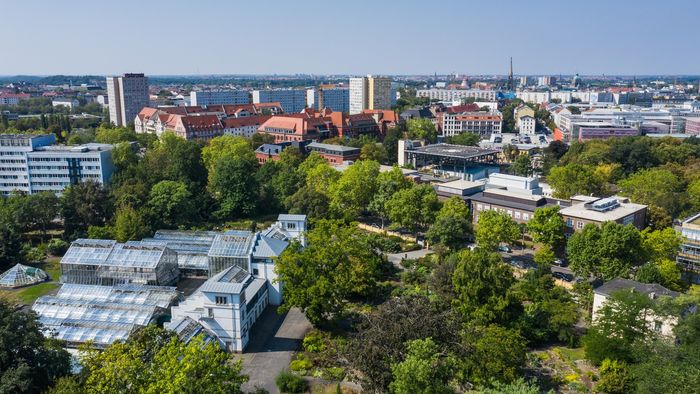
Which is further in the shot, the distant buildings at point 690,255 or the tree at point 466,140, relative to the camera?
the tree at point 466,140

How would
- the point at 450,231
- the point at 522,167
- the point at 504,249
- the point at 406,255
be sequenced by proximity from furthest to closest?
the point at 522,167 → the point at 504,249 → the point at 406,255 → the point at 450,231

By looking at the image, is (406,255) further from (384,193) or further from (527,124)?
(527,124)

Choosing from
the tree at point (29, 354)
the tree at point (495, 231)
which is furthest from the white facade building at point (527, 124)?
the tree at point (29, 354)

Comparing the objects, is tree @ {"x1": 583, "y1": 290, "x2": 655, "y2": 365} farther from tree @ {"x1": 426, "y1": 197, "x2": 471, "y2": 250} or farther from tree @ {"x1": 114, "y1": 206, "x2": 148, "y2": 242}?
tree @ {"x1": 114, "y1": 206, "x2": 148, "y2": 242}

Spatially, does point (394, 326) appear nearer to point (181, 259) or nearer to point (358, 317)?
point (358, 317)

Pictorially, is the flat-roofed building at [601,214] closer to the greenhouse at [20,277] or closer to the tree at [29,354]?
the tree at [29,354]

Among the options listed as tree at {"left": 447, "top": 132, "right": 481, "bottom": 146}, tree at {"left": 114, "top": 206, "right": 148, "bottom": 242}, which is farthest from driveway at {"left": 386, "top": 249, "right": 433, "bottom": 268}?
tree at {"left": 447, "top": 132, "right": 481, "bottom": 146}

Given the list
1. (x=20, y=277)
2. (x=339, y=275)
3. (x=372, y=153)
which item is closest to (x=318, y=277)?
(x=339, y=275)
